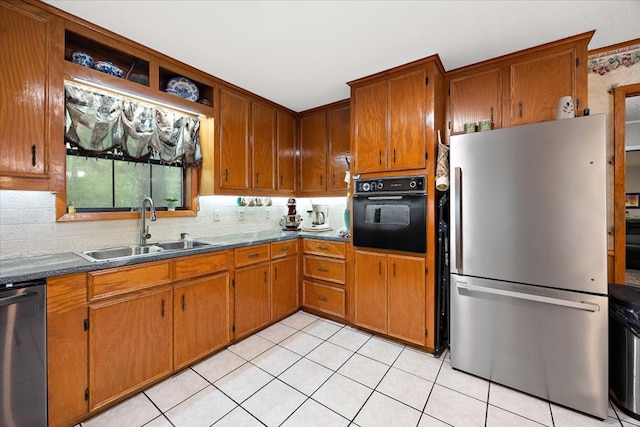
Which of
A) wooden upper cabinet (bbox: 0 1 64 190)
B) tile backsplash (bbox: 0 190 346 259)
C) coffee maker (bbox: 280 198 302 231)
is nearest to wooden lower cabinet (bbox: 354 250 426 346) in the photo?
coffee maker (bbox: 280 198 302 231)

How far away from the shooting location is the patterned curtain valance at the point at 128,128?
1.97 m

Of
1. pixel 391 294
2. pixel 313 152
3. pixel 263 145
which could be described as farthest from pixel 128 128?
pixel 391 294

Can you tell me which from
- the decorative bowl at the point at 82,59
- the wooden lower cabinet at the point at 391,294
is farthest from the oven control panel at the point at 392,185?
the decorative bowl at the point at 82,59

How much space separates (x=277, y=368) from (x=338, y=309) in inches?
38.1

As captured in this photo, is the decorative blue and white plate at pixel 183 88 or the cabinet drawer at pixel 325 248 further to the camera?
the cabinet drawer at pixel 325 248

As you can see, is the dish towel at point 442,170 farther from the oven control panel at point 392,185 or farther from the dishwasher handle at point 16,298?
the dishwasher handle at point 16,298

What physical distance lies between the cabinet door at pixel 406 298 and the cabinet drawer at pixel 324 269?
0.56m

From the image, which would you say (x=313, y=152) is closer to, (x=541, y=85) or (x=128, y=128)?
(x=128, y=128)

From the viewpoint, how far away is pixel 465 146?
201cm

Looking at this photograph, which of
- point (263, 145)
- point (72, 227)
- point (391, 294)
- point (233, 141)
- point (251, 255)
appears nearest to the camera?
point (72, 227)

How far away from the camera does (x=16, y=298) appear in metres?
1.33

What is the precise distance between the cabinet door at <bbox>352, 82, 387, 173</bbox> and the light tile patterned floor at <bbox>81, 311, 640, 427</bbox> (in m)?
1.73

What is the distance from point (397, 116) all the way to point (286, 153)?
5.20 ft

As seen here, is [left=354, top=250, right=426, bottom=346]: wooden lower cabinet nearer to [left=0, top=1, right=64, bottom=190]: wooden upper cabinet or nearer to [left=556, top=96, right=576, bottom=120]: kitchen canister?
[left=556, top=96, right=576, bottom=120]: kitchen canister
